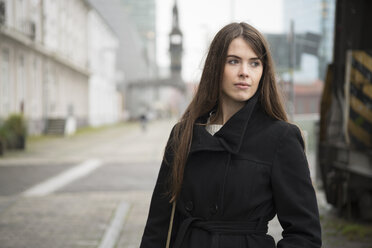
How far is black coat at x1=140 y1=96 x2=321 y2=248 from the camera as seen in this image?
6.47ft

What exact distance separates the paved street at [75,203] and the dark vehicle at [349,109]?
1.81ft

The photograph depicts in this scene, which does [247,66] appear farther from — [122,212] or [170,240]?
[122,212]

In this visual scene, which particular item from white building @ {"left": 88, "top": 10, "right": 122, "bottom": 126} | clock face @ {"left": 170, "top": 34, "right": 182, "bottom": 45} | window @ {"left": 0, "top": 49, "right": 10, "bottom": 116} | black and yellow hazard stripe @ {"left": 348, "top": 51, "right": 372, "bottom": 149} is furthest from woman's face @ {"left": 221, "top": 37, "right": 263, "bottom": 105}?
white building @ {"left": 88, "top": 10, "right": 122, "bottom": 126}

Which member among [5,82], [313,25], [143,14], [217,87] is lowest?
[217,87]

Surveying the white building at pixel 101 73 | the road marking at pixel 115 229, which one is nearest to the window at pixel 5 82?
the road marking at pixel 115 229

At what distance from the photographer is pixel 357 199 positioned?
6582 millimetres

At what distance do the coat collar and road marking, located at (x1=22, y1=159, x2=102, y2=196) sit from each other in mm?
7257

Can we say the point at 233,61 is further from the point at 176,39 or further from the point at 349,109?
the point at 176,39

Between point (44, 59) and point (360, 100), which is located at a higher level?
point (44, 59)

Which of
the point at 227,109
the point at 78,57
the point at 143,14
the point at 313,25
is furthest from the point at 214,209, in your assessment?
the point at 143,14

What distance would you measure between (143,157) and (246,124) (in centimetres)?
1394

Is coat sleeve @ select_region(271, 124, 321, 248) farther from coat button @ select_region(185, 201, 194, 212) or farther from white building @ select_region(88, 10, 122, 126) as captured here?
white building @ select_region(88, 10, 122, 126)

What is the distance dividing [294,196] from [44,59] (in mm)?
28689

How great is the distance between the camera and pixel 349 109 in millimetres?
6645
